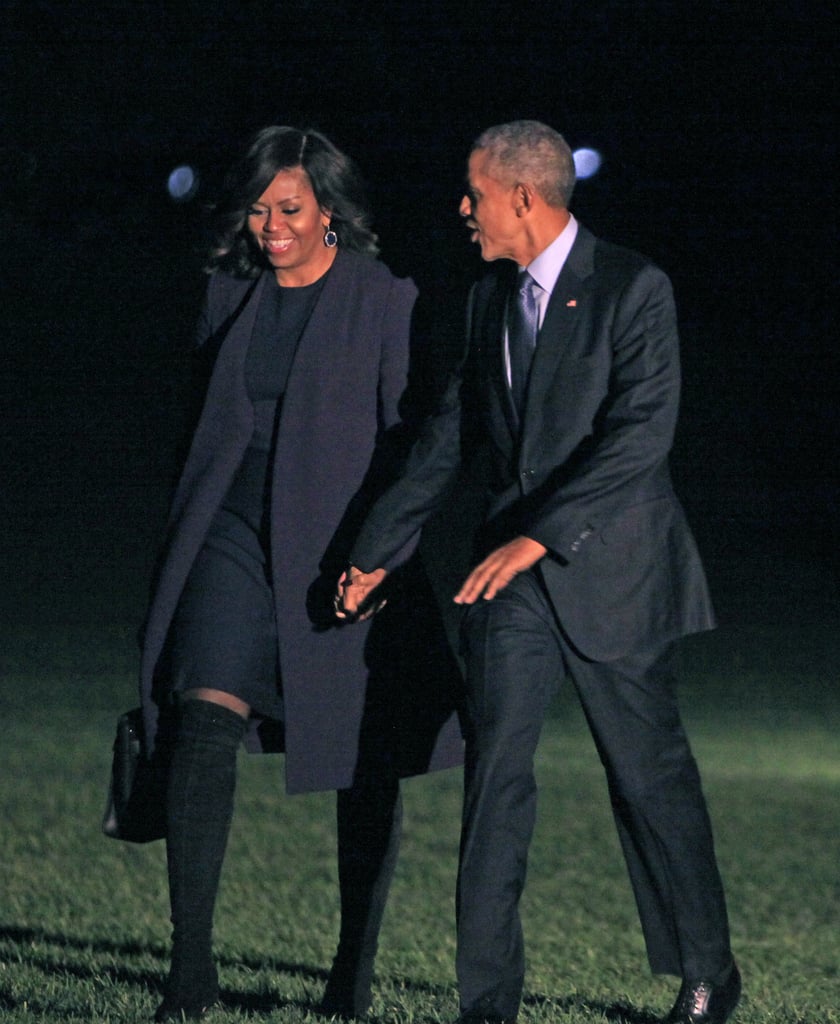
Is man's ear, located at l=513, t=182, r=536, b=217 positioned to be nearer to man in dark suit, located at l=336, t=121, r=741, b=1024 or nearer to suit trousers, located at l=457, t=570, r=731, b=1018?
man in dark suit, located at l=336, t=121, r=741, b=1024

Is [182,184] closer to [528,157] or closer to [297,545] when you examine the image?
[297,545]

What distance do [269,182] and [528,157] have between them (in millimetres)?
734

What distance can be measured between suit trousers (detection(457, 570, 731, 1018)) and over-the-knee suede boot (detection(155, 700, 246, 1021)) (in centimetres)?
57

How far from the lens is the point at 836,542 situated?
62.9 feet

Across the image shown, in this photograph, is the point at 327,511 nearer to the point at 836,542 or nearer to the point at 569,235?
the point at 569,235

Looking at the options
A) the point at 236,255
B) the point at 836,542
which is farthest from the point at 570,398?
the point at 836,542

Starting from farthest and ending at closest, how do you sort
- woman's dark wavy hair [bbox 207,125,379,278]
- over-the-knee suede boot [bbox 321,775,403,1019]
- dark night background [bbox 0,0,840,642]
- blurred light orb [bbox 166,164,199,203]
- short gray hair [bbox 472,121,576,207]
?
blurred light orb [bbox 166,164,199,203]
dark night background [bbox 0,0,840,642]
over-the-knee suede boot [bbox 321,775,403,1019]
woman's dark wavy hair [bbox 207,125,379,278]
short gray hair [bbox 472,121,576,207]

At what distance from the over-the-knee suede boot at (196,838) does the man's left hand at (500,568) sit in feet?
2.31

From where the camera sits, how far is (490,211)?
4535 mm

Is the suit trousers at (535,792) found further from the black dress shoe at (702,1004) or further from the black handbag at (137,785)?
the black handbag at (137,785)

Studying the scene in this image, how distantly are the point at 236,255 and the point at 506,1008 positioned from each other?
6.04 feet

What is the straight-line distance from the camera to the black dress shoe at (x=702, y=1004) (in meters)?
4.57

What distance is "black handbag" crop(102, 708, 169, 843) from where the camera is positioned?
16.6ft

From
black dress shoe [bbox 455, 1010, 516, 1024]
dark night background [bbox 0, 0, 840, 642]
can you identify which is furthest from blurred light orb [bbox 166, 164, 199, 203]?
black dress shoe [bbox 455, 1010, 516, 1024]
